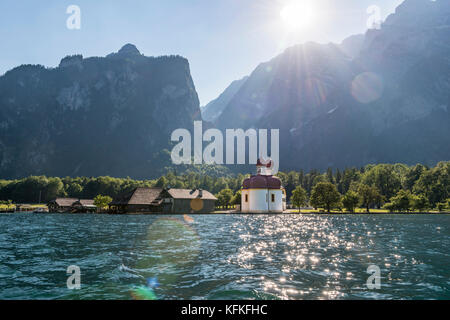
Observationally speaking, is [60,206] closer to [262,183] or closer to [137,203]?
[137,203]

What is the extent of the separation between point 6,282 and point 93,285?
339cm

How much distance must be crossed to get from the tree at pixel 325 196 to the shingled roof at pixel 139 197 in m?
50.4

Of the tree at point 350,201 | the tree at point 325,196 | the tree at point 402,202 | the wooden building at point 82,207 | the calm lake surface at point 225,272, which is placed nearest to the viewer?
the calm lake surface at point 225,272

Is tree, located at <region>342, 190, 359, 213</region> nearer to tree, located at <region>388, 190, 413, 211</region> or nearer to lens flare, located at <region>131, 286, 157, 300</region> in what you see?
tree, located at <region>388, 190, 413, 211</region>

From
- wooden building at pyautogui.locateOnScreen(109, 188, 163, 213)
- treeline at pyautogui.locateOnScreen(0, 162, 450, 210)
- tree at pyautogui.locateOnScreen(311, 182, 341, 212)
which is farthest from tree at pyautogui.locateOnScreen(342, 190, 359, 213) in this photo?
wooden building at pyautogui.locateOnScreen(109, 188, 163, 213)

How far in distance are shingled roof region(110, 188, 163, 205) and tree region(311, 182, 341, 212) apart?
165ft

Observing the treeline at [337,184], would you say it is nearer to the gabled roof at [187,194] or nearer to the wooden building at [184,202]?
the gabled roof at [187,194]

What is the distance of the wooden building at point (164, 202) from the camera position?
3755 inches

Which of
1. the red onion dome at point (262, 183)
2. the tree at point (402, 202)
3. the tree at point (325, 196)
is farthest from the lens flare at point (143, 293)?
the tree at point (402, 202)

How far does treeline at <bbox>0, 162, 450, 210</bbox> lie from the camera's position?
10509 cm

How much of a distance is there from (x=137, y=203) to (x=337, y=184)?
10650 cm

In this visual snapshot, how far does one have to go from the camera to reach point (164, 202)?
97312mm

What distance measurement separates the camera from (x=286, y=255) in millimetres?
17750
